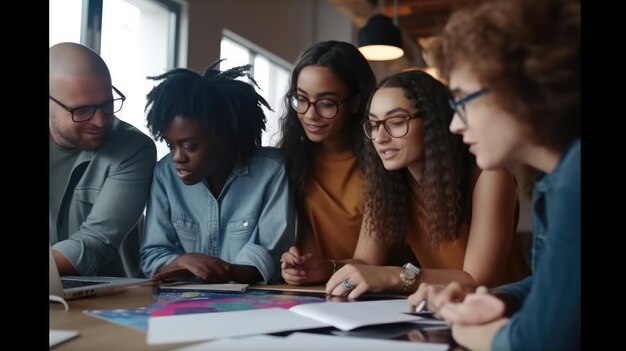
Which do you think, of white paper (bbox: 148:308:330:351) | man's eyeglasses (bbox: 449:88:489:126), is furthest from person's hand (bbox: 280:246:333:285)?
man's eyeglasses (bbox: 449:88:489:126)

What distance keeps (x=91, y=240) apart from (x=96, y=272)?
2.9 inches

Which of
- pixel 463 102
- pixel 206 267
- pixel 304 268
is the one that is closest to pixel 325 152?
pixel 304 268

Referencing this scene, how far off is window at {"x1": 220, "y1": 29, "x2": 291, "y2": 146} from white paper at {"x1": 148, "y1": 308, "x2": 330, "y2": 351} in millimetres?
486

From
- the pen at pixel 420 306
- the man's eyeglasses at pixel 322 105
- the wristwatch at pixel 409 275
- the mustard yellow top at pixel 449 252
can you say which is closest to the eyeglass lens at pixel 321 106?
the man's eyeglasses at pixel 322 105

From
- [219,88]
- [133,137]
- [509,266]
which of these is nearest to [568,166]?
[509,266]

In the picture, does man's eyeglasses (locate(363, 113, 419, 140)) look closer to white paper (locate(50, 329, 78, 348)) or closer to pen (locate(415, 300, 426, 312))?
pen (locate(415, 300, 426, 312))

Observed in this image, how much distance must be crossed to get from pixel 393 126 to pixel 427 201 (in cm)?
15

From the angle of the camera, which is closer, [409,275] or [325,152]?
[409,275]

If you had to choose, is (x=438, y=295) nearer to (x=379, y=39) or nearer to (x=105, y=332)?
(x=105, y=332)

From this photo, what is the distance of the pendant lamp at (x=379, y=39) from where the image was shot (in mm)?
1183

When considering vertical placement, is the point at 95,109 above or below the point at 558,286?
above

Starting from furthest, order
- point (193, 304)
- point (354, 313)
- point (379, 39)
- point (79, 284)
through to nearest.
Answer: point (379, 39)
point (79, 284)
point (193, 304)
point (354, 313)

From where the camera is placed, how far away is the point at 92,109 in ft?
4.12

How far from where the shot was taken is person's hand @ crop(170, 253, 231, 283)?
122 cm
